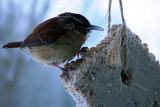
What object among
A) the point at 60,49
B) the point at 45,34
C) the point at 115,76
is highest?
the point at 45,34

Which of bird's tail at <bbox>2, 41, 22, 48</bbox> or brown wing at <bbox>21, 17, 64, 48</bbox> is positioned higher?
brown wing at <bbox>21, 17, 64, 48</bbox>

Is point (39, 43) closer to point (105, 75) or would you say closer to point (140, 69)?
point (105, 75)

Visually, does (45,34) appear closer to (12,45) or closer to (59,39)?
(59,39)

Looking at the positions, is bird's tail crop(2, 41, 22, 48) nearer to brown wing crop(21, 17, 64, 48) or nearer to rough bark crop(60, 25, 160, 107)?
brown wing crop(21, 17, 64, 48)

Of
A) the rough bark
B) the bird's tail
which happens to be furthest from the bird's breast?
the bird's tail

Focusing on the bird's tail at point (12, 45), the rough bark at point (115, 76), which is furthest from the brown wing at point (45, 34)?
the rough bark at point (115, 76)

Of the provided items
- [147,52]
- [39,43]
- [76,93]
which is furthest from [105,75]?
[39,43]

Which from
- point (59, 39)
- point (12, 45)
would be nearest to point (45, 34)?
point (59, 39)
